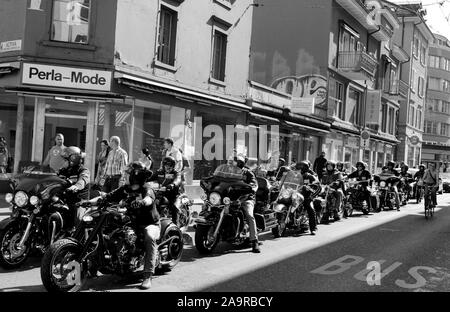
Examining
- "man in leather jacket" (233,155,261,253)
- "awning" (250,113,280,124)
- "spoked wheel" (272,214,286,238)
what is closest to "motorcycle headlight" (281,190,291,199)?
"spoked wheel" (272,214,286,238)

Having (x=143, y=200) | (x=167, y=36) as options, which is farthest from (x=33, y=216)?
(x=167, y=36)

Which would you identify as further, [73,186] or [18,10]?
[18,10]

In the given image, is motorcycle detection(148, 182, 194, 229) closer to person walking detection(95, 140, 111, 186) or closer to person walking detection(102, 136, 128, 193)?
person walking detection(102, 136, 128, 193)

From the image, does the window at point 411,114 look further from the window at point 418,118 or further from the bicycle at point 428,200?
the bicycle at point 428,200

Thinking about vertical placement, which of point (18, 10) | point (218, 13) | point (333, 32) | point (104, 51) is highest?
point (333, 32)

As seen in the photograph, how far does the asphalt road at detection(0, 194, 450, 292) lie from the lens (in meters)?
6.15

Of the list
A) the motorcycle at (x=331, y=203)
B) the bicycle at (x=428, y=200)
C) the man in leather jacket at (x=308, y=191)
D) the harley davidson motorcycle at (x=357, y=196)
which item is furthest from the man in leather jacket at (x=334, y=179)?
the bicycle at (x=428, y=200)

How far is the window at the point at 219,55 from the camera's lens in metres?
18.6

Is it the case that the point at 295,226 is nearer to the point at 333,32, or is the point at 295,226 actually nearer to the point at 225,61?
the point at 225,61

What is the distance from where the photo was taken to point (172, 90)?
15.4 meters

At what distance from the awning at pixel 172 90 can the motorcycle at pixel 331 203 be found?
18.3ft

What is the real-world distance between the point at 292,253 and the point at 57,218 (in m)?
4.02

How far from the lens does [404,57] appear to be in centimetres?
4209
